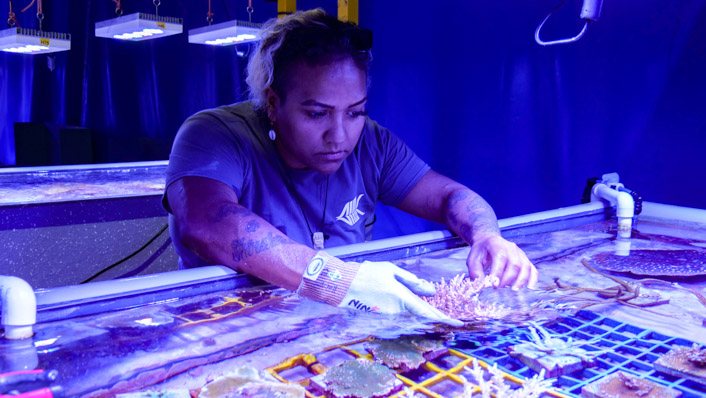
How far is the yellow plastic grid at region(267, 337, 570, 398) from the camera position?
0.90 meters

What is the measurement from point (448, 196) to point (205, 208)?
3.10 ft

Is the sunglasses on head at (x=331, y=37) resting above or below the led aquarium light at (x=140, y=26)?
below

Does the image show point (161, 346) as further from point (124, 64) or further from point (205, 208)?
point (124, 64)

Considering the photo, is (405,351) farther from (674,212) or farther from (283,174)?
(674,212)

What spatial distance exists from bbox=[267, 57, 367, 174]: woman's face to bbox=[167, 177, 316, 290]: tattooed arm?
0.94 ft

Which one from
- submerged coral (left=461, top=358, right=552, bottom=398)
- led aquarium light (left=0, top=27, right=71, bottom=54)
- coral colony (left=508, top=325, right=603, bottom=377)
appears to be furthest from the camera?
led aquarium light (left=0, top=27, right=71, bottom=54)

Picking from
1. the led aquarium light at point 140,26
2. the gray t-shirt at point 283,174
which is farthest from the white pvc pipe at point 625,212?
the led aquarium light at point 140,26

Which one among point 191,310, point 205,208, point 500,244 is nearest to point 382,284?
point 191,310

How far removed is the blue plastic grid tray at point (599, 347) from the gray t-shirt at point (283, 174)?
948 millimetres

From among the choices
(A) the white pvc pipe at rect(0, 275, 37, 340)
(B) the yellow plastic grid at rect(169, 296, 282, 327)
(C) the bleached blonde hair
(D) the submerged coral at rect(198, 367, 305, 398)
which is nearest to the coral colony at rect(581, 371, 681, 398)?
(D) the submerged coral at rect(198, 367, 305, 398)

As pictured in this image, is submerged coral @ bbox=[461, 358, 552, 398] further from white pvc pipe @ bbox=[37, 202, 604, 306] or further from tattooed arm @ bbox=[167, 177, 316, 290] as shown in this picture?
white pvc pipe @ bbox=[37, 202, 604, 306]

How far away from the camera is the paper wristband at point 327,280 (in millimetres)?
1271

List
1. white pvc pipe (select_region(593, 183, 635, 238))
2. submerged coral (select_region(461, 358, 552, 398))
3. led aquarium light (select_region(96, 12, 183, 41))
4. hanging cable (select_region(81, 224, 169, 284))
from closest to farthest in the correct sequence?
submerged coral (select_region(461, 358, 552, 398)) < white pvc pipe (select_region(593, 183, 635, 238)) < hanging cable (select_region(81, 224, 169, 284)) < led aquarium light (select_region(96, 12, 183, 41))

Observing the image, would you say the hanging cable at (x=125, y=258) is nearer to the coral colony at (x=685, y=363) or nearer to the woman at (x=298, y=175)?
the woman at (x=298, y=175)
